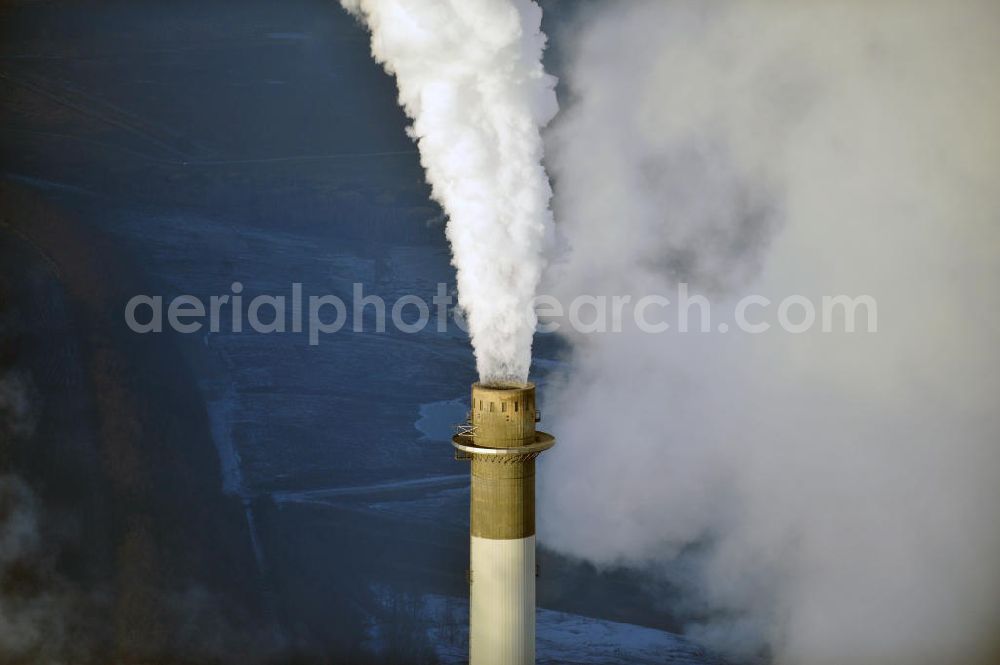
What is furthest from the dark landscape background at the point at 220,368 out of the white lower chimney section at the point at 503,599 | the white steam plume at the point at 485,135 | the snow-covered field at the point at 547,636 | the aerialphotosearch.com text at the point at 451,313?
the white lower chimney section at the point at 503,599

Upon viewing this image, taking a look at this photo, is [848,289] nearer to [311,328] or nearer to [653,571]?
[653,571]

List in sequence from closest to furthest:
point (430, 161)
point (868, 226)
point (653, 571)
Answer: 1. point (430, 161)
2. point (868, 226)
3. point (653, 571)

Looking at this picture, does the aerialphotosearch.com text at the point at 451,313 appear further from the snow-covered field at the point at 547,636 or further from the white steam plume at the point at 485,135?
the white steam plume at the point at 485,135

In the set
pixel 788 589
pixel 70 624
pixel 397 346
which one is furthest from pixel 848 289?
pixel 70 624

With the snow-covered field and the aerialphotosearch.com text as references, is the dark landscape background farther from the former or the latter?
the aerialphotosearch.com text

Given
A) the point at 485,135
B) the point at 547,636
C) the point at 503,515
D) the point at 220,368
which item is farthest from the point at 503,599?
the point at 220,368

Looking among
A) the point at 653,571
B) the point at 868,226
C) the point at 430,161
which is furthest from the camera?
the point at 653,571

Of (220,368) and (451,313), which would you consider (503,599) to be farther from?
(220,368)
